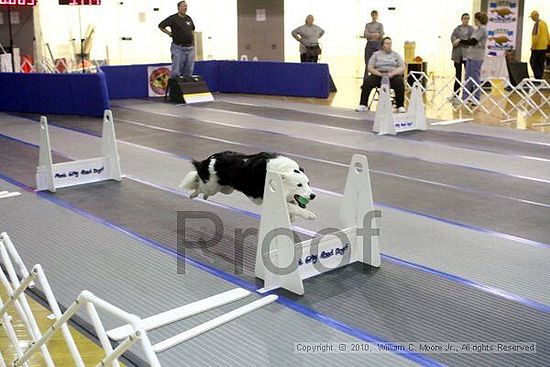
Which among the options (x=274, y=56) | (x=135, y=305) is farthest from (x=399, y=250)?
(x=274, y=56)

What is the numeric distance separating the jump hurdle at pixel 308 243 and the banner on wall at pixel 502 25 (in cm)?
1401

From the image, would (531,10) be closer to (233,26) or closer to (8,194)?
(233,26)

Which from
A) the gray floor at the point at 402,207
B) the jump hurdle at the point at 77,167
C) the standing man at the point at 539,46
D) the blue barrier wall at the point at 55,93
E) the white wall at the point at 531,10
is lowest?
the gray floor at the point at 402,207

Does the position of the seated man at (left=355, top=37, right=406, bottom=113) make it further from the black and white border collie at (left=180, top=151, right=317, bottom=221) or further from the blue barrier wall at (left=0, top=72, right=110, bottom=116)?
the black and white border collie at (left=180, top=151, right=317, bottom=221)

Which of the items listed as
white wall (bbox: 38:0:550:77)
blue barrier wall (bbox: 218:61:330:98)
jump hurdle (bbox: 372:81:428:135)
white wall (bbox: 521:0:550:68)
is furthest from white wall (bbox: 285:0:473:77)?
jump hurdle (bbox: 372:81:428:135)

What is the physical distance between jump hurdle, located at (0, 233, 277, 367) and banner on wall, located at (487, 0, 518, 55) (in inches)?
594

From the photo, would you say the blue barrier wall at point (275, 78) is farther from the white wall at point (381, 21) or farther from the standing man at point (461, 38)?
the white wall at point (381, 21)

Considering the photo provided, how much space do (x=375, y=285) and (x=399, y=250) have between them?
751 millimetres

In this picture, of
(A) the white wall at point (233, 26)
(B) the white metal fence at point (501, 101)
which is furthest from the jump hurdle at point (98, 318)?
(A) the white wall at point (233, 26)

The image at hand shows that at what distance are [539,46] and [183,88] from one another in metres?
8.07

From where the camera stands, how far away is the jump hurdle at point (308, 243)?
13.8 ft

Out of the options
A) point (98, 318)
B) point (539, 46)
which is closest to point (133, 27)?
point (539, 46)

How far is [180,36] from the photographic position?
46.6ft

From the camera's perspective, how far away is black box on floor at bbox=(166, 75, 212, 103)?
14.0 m
